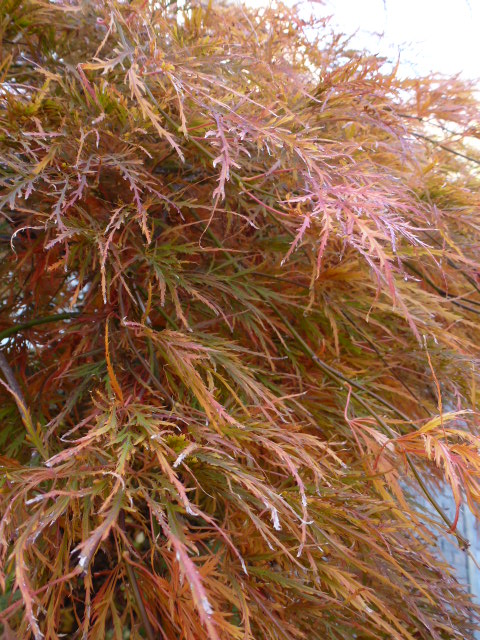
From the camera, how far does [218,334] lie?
88 centimetres

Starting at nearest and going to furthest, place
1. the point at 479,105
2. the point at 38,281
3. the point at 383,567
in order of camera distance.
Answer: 1. the point at 383,567
2. the point at 38,281
3. the point at 479,105

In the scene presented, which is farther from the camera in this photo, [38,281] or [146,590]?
[38,281]

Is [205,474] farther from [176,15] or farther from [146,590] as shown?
[176,15]

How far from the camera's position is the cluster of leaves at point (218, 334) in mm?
562

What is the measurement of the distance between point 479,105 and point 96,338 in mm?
859

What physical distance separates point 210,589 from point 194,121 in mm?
572

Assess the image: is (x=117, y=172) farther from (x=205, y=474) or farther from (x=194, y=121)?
(x=205, y=474)

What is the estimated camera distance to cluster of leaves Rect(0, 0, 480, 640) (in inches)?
22.1

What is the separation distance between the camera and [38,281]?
86cm

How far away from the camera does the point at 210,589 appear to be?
1.92 ft

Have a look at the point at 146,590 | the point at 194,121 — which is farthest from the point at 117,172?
the point at 146,590

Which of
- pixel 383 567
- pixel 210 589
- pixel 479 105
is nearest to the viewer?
pixel 210 589

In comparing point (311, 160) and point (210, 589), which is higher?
point (311, 160)

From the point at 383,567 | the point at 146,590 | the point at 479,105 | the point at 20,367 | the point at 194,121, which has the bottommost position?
the point at 20,367
